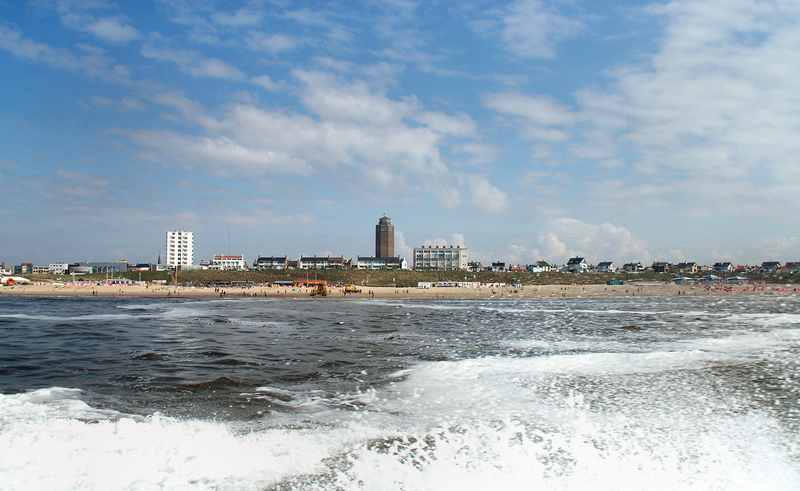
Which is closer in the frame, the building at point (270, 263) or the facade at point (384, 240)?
the building at point (270, 263)

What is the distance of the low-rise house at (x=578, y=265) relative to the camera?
180 meters

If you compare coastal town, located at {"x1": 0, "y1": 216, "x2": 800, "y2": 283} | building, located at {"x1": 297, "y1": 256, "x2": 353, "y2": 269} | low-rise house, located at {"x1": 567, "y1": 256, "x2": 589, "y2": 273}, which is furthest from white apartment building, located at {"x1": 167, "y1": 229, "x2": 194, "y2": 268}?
low-rise house, located at {"x1": 567, "y1": 256, "x2": 589, "y2": 273}

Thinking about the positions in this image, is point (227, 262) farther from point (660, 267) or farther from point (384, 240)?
point (660, 267)

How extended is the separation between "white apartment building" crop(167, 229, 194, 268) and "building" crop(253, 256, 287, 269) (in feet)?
130

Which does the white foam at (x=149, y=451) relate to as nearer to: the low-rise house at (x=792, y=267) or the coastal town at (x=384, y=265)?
the coastal town at (x=384, y=265)

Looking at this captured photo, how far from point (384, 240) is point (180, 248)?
90.0 meters

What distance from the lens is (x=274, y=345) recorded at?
72.4 feet

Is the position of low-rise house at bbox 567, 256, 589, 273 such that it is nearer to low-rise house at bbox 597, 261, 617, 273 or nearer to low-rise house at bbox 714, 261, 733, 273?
low-rise house at bbox 597, 261, 617, 273

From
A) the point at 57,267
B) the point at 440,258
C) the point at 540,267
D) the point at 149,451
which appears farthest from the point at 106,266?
the point at 149,451

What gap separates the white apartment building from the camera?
185 meters

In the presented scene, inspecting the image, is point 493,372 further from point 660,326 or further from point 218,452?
point 660,326

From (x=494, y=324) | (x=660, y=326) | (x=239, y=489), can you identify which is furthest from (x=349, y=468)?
(x=660, y=326)

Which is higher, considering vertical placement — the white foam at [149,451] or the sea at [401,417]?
the white foam at [149,451]

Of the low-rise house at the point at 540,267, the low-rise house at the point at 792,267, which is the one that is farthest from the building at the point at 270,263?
the low-rise house at the point at 792,267
